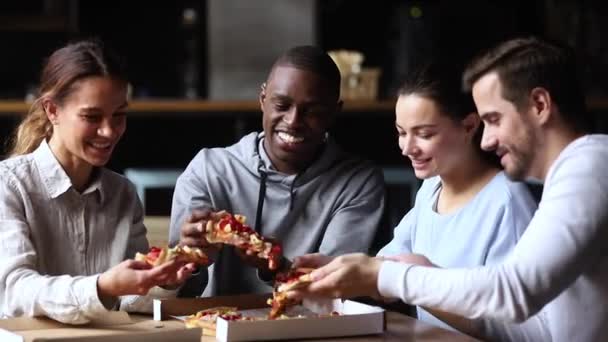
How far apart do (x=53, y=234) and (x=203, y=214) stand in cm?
35

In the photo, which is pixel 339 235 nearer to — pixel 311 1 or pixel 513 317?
pixel 513 317

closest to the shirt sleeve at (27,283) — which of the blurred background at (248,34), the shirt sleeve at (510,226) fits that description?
the shirt sleeve at (510,226)

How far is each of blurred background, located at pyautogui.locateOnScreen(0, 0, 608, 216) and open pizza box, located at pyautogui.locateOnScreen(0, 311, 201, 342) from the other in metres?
3.90

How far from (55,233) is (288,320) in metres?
0.66

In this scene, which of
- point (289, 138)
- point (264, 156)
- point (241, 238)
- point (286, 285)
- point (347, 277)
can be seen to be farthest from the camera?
point (264, 156)

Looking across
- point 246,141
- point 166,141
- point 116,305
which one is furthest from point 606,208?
point 166,141

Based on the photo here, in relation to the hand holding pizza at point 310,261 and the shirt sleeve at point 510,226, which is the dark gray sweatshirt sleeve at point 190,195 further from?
the shirt sleeve at point 510,226

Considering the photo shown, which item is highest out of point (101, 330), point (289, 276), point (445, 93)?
point (445, 93)

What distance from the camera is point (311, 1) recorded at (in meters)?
6.53

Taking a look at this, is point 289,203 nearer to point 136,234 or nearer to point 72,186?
point 136,234

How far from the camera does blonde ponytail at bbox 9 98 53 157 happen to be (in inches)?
111

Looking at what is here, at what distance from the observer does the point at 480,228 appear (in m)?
2.56

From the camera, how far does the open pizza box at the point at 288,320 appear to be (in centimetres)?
227

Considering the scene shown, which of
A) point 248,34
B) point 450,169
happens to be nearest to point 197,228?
point 450,169
